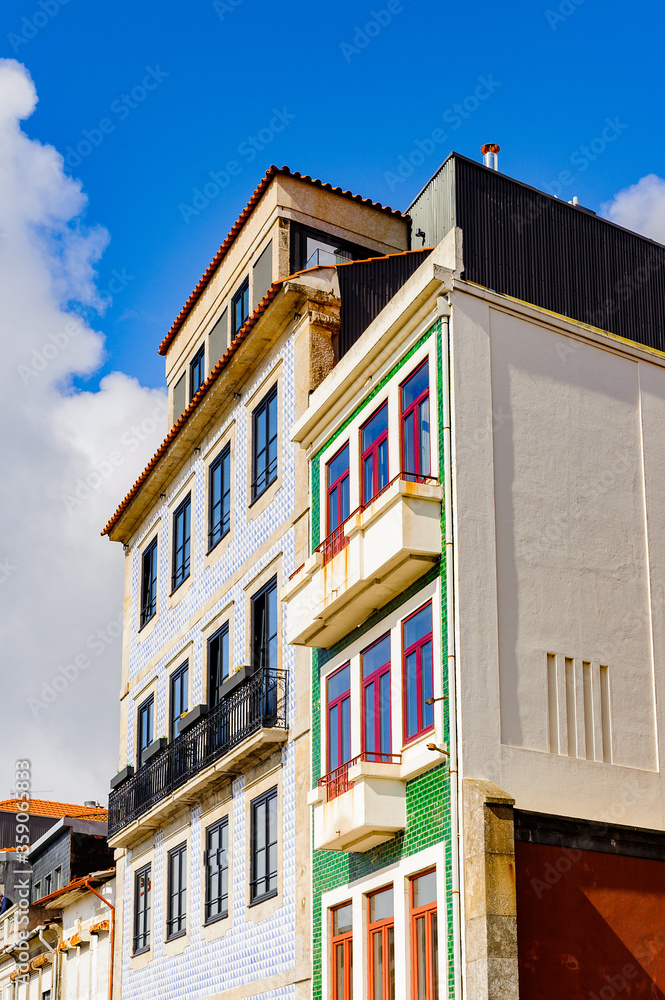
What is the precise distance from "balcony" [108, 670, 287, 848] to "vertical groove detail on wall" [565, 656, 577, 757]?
17.2 feet

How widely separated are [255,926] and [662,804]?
22.9 ft

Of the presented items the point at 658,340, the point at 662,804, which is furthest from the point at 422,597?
the point at 658,340

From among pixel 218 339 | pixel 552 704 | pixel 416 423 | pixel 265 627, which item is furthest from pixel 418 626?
pixel 218 339

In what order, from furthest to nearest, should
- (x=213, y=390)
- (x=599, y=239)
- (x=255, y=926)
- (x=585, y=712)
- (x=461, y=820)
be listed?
(x=213, y=390) → (x=599, y=239) → (x=255, y=926) → (x=585, y=712) → (x=461, y=820)

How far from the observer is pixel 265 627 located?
2264cm

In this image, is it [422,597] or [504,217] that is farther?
[504,217]

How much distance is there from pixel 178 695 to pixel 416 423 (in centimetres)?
1046

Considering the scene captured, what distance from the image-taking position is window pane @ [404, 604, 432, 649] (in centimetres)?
1711

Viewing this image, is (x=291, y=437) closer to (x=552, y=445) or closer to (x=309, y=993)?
(x=552, y=445)

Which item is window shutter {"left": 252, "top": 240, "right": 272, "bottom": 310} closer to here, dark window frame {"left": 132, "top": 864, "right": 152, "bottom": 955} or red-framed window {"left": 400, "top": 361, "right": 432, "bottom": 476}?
red-framed window {"left": 400, "top": 361, "right": 432, "bottom": 476}

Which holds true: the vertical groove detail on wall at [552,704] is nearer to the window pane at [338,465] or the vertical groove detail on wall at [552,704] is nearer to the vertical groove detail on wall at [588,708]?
the vertical groove detail on wall at [588,708]

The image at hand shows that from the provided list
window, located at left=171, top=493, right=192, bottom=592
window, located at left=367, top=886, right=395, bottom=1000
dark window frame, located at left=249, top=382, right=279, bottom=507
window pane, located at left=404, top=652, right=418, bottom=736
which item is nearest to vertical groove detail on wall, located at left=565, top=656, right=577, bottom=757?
window pane, located at left=404, top=652, right=418, bottom=736

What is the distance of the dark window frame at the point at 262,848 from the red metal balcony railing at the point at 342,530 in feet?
13.4

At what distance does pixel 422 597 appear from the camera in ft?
56.9
